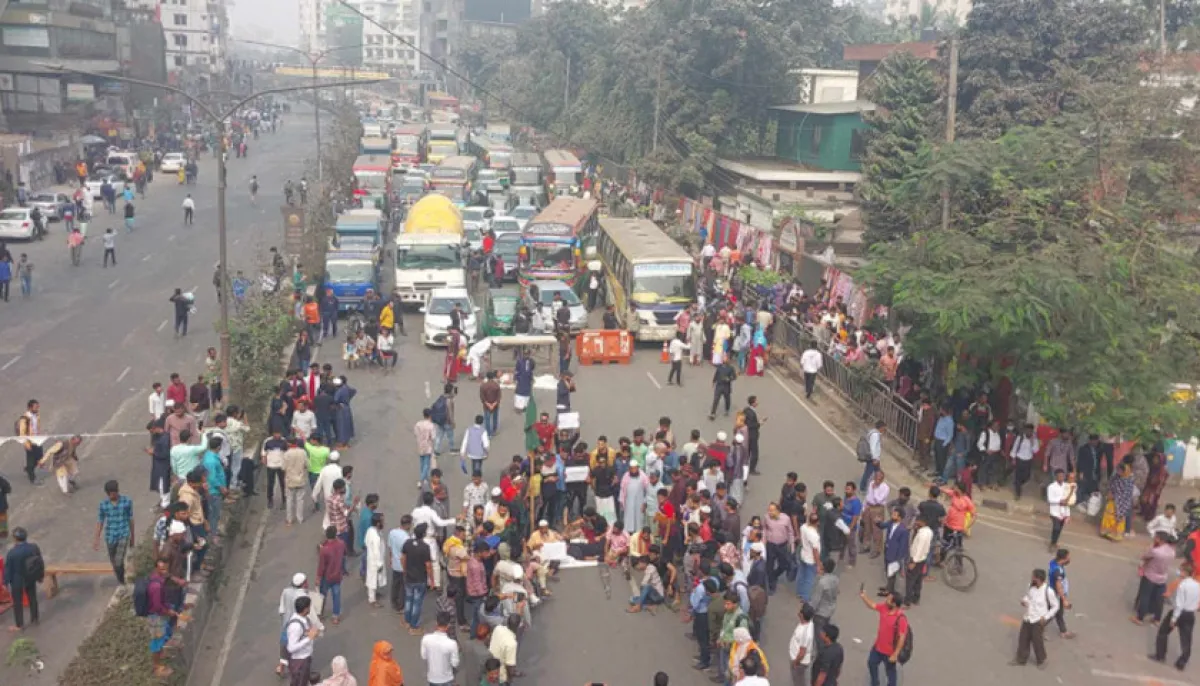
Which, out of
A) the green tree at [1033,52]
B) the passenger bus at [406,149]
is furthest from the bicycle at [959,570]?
the passenger bus at [406,149]

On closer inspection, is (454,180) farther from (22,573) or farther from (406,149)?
(22,573)

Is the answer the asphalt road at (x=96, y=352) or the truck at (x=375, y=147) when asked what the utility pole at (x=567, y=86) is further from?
the asphalt road at (x=96, y=352)

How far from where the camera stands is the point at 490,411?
19344 mm

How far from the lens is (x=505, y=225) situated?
126ft

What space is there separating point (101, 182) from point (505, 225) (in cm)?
2172

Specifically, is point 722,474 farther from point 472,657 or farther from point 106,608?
point 106,608

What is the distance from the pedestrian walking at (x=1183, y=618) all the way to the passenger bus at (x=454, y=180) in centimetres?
3650

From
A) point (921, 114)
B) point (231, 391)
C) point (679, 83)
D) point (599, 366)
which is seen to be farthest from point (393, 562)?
point (679, 83)

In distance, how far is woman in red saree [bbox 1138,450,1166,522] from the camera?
16.2 m

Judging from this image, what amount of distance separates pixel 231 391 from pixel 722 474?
9788 mm

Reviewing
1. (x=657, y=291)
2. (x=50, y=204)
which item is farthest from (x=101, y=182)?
(x=657, y=291)

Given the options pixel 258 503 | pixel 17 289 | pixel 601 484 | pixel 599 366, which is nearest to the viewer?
pixel 601 484

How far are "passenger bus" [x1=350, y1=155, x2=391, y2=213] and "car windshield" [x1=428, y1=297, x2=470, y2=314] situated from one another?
61.8 feet

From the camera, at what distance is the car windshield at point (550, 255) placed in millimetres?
30984
